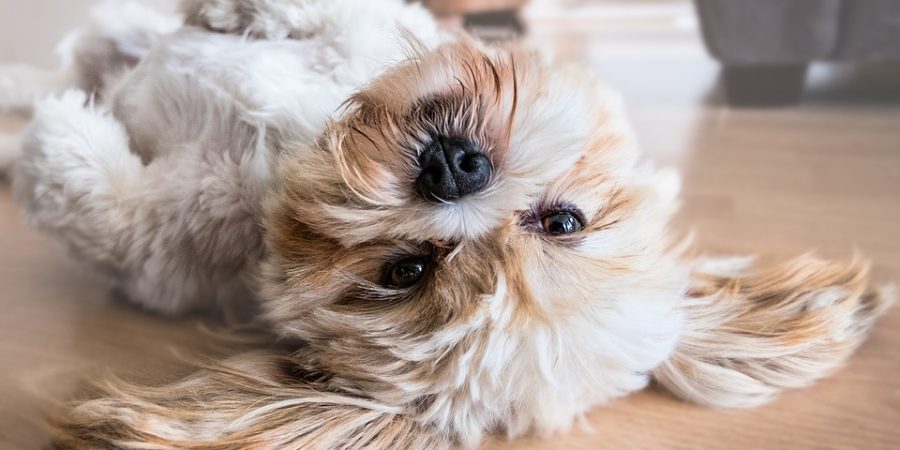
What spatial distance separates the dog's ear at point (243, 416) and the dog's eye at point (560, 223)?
344 mm

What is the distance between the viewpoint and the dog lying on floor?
3.38 ft

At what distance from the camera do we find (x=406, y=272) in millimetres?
1088

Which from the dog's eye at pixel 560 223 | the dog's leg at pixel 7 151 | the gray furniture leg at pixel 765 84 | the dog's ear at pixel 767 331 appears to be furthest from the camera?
the gray furniture leg at pixel 765 84

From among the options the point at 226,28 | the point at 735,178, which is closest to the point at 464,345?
the point at 226,28

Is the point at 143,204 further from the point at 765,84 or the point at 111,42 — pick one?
the point at 765,84

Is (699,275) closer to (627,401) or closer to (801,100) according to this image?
(627,401)

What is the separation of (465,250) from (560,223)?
146 millimetres

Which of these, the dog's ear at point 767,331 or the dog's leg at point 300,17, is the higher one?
the dog's leg at point 300,17

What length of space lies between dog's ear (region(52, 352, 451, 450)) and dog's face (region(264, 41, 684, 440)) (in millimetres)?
39

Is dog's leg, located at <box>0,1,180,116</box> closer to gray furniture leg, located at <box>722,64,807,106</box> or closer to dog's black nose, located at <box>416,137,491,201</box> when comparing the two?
dog's black nose, located at <box>416,137,491,201</box>

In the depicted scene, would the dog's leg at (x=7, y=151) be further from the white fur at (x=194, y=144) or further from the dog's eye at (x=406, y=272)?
the dog's eye at (x=406, y=272)

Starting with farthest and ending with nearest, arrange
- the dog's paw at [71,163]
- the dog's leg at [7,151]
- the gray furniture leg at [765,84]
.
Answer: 1. the gray furniture leg at [765,84]
2. the dog's leg at [7,151]
3. the dog's paw at [71,163]

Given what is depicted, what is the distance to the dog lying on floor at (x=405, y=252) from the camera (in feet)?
3.38

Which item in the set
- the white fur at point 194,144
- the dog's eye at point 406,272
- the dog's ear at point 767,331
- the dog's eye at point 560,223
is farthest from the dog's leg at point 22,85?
the dog's ear at point 767,331
